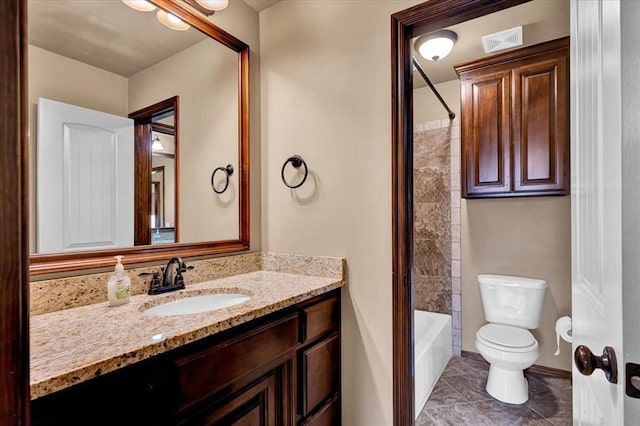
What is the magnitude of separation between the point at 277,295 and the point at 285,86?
1.21 m

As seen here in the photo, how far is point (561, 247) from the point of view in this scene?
2383 mm

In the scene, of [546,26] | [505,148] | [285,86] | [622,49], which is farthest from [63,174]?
[546,26]

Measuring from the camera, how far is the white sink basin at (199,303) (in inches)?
51.9

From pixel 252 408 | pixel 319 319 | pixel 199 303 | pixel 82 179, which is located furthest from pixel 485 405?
pixel 82 179

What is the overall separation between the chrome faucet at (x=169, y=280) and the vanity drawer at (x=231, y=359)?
19.7 inches

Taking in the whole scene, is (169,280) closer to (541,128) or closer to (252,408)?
(252,408)

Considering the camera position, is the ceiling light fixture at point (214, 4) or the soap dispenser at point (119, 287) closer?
the soap dispenser at point (119, 287)

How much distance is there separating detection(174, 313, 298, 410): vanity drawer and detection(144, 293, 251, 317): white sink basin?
224 mm

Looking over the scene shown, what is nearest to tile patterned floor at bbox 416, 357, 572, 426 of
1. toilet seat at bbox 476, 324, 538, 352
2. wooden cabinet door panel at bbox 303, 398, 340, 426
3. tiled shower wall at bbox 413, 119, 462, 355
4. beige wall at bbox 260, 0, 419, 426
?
toilet seat at bbox 476, 324, 538, 352

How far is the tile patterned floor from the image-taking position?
1.93 meters

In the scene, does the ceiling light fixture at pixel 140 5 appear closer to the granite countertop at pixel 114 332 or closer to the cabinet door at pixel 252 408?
the granite countertop at pixel 114 332

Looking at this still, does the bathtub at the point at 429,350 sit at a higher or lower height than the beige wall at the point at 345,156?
lower

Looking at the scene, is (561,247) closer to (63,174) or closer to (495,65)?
(495,65)

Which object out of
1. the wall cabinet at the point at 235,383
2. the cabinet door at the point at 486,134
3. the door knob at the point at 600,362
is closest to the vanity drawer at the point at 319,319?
the wall cabinet at the point at 235,383
